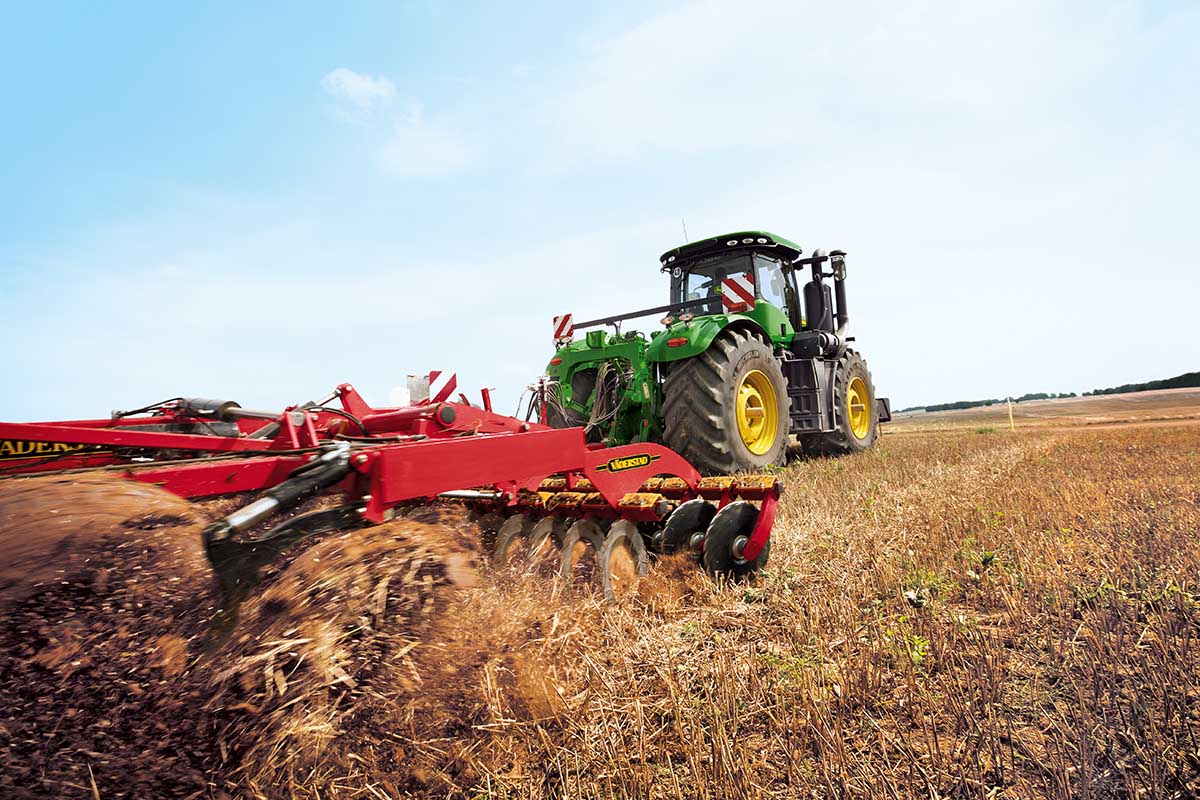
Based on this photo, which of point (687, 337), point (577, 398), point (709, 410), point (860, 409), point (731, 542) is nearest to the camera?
point (731, 542)

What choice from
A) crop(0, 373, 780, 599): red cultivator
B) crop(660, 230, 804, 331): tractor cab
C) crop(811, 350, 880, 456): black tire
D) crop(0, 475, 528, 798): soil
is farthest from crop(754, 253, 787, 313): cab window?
crop(0, 475, 528, 798): soil

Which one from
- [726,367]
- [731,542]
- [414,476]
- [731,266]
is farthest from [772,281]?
[414,476]

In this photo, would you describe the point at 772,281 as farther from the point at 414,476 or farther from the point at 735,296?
the point at 414,476

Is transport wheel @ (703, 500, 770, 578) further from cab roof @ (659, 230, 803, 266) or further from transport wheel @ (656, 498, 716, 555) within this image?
cab roof @ (659, 230, 803, 266)

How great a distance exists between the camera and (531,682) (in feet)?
6.29

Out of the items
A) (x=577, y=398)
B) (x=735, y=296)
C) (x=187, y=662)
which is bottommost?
(x=187, y=662)

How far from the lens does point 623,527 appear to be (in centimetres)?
275

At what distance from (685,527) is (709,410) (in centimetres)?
210

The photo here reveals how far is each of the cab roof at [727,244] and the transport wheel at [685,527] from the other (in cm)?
450

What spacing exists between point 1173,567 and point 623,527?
2350 mm

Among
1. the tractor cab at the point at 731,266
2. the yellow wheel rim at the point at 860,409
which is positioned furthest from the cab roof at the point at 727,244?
the yellow wheel rim at the point at 860,409

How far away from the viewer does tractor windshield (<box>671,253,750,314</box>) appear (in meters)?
6.93

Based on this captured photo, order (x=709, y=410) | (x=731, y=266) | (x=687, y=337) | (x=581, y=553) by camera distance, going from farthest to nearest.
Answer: (x=731, y=266) → (x=687, y=337) → (x=709, y=410) → (x=581, y=553)

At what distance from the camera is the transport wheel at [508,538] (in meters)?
2.87
